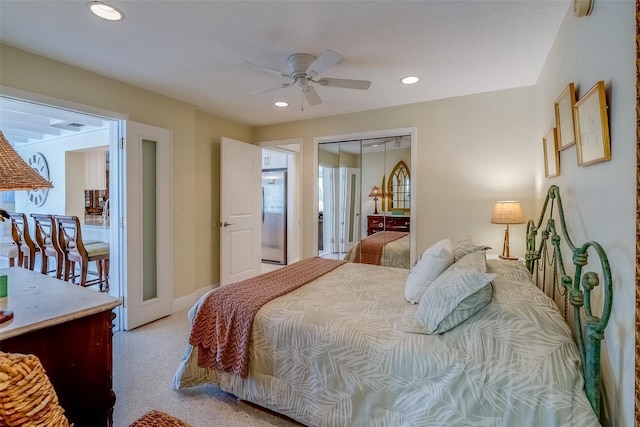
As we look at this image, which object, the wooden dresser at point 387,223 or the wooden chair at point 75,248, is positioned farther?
the wooden dresser at point 387,223

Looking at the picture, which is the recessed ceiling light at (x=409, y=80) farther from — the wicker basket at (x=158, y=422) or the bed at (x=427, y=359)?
the wicker basket at (x=158, y=422)

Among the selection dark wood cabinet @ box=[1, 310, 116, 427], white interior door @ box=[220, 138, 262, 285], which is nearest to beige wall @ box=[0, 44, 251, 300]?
white interior door @ box=[220, 138, 262, 285]

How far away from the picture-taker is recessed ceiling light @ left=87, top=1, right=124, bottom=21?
1.78 metres

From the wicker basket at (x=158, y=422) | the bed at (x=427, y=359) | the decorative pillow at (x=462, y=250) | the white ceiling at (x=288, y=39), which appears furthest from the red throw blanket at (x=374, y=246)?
the wicker basket at (x=158, y=422)

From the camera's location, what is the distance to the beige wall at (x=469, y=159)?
3.13 meters

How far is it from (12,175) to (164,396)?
1645 millimetres

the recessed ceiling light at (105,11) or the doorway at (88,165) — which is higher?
the recessed ceiling light at (105,11)

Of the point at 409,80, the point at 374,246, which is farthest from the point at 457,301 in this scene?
the point at 374,246

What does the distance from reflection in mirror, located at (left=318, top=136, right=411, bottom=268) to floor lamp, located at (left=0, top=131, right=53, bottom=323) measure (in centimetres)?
327

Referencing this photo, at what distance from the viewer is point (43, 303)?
1338 millimetres

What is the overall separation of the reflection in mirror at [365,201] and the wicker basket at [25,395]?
347 cm

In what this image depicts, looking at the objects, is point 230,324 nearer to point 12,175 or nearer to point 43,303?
point 43,303

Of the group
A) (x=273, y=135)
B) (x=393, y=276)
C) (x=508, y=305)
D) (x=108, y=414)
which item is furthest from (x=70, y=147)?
(x=508, y=305)

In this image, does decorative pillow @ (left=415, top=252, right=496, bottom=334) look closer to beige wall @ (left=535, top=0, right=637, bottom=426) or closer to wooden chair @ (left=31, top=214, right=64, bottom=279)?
beige wall @ (left=535, top=0, right=637, bottom=426)
